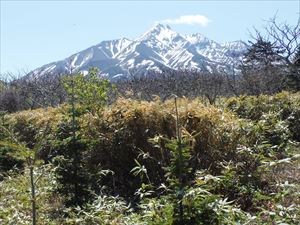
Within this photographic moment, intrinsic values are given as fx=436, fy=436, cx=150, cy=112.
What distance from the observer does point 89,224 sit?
15.0 ft

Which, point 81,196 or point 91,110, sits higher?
point 91,110

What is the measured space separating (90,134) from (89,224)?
2802mm

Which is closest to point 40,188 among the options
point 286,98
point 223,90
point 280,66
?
point 286,98

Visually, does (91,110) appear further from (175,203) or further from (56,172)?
(175,203)

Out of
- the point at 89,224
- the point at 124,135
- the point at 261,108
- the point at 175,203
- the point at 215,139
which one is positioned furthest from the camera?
the point at 261,108

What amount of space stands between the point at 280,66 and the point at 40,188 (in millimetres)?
26320

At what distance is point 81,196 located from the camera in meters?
5.84

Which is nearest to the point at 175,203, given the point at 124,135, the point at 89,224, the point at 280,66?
the point at 89,224

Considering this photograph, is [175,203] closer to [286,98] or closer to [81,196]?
[81,196]

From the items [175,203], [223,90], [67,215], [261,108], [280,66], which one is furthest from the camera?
[223,90]

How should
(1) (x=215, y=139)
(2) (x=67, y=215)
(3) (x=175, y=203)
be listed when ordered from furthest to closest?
(1) (x=215, y=139) → (2) (x=67, y=215) → (3) (x=175, y=203)

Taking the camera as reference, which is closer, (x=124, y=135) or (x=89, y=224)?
(x=89, y=224)

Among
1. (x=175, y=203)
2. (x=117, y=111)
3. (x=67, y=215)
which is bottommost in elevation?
(x=67, y=215)

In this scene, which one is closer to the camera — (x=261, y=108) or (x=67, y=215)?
(x=67, y=215)
